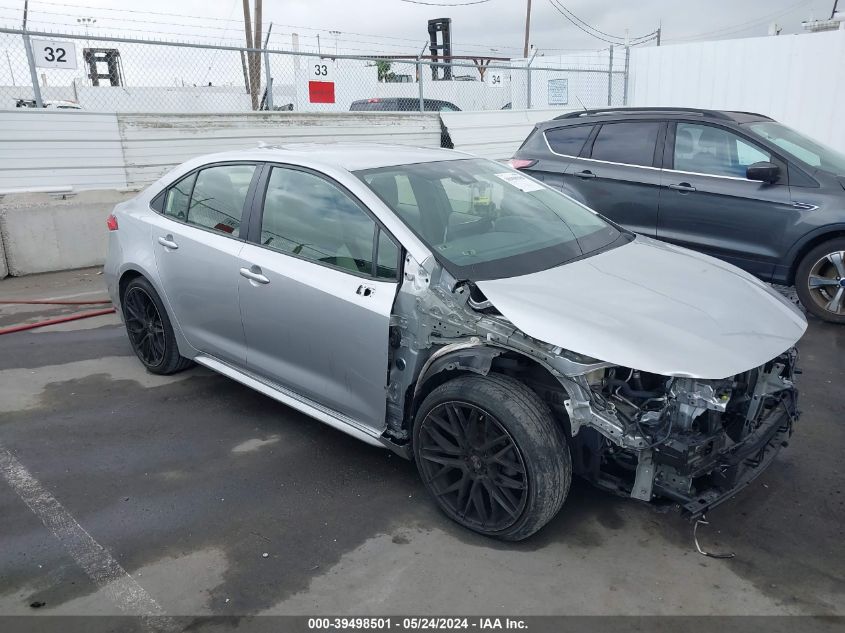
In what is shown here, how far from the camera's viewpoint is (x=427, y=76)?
21641 mm

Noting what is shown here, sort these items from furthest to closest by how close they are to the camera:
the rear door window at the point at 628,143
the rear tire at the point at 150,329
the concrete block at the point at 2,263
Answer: the concrete block at the point at 2,263, the rear door window at the point at 628,143, the rear tire at the point at 150,329

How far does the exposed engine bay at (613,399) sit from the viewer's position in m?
2.79

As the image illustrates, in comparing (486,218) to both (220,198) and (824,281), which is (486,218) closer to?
(220,198)

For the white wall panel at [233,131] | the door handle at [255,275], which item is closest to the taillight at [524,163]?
Answer: the white wall panel at [233,131]

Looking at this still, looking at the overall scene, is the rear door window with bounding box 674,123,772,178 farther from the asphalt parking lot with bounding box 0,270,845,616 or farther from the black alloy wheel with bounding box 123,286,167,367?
the black alloy wheel with bounding box 123,286,167,367

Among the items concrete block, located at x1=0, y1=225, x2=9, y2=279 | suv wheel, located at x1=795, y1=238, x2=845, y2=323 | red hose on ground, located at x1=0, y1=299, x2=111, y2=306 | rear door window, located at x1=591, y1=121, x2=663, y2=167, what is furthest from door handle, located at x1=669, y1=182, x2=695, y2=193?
concrete block, located at x1=0, y1=225, x2=9, y2=279

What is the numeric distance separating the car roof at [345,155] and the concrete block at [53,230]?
4.66 meters

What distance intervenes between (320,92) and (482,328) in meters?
10.2

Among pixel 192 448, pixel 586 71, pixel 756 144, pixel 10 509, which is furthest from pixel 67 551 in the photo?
pixel 586 71

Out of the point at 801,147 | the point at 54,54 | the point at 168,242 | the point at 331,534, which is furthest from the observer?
the point at 54,54

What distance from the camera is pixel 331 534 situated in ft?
10.7

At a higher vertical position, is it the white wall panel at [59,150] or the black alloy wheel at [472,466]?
the white wall panel at [59,150]

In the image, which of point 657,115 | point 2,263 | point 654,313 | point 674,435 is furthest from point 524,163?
point 2,263

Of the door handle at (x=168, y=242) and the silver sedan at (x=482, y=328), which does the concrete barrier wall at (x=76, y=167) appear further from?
the silver sedan at (x=482, y=328)
